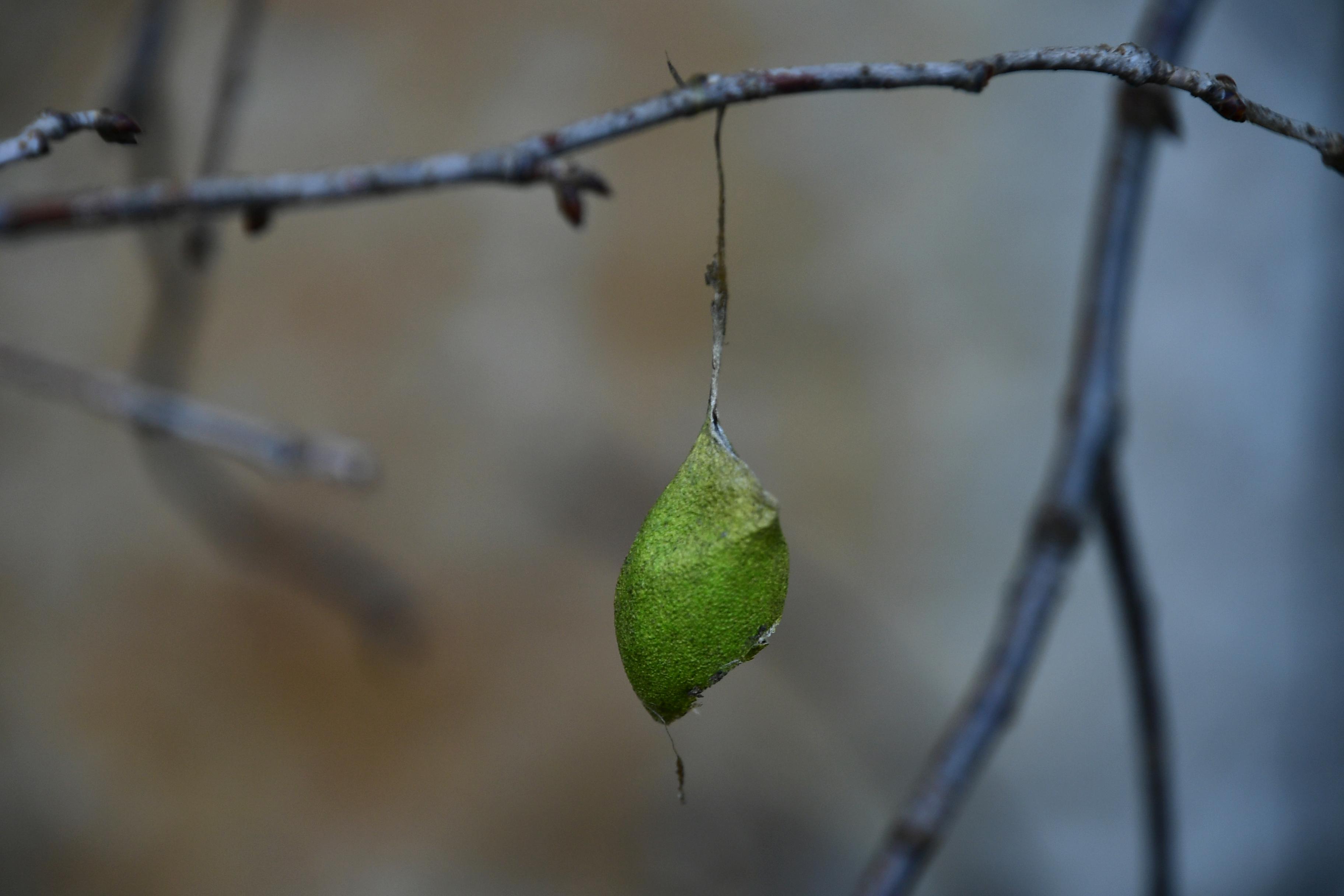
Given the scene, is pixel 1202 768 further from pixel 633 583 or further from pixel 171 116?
pixel 171 116

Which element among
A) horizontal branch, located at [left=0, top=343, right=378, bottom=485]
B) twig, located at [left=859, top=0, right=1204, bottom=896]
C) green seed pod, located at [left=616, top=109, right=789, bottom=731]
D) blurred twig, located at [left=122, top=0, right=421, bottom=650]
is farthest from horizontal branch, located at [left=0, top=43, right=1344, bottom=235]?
blurred twig, located at [left=122, top=0, right=421, bottom=650]

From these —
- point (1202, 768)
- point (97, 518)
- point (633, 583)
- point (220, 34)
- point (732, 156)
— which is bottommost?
point (97, 518)

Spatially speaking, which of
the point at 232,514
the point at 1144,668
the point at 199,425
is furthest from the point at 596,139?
the point at 232,514

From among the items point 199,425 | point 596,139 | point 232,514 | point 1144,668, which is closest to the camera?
point 596,139

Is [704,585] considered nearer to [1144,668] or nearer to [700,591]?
[700,591]

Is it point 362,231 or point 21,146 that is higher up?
point 362,231

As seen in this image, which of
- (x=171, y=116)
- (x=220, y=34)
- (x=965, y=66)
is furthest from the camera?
(x=220, y=34)

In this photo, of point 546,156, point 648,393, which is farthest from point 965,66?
point 648,393

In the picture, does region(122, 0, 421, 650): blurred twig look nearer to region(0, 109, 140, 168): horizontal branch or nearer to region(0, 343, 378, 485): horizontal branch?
region(0, 343, 378, 485): horizontal branch
